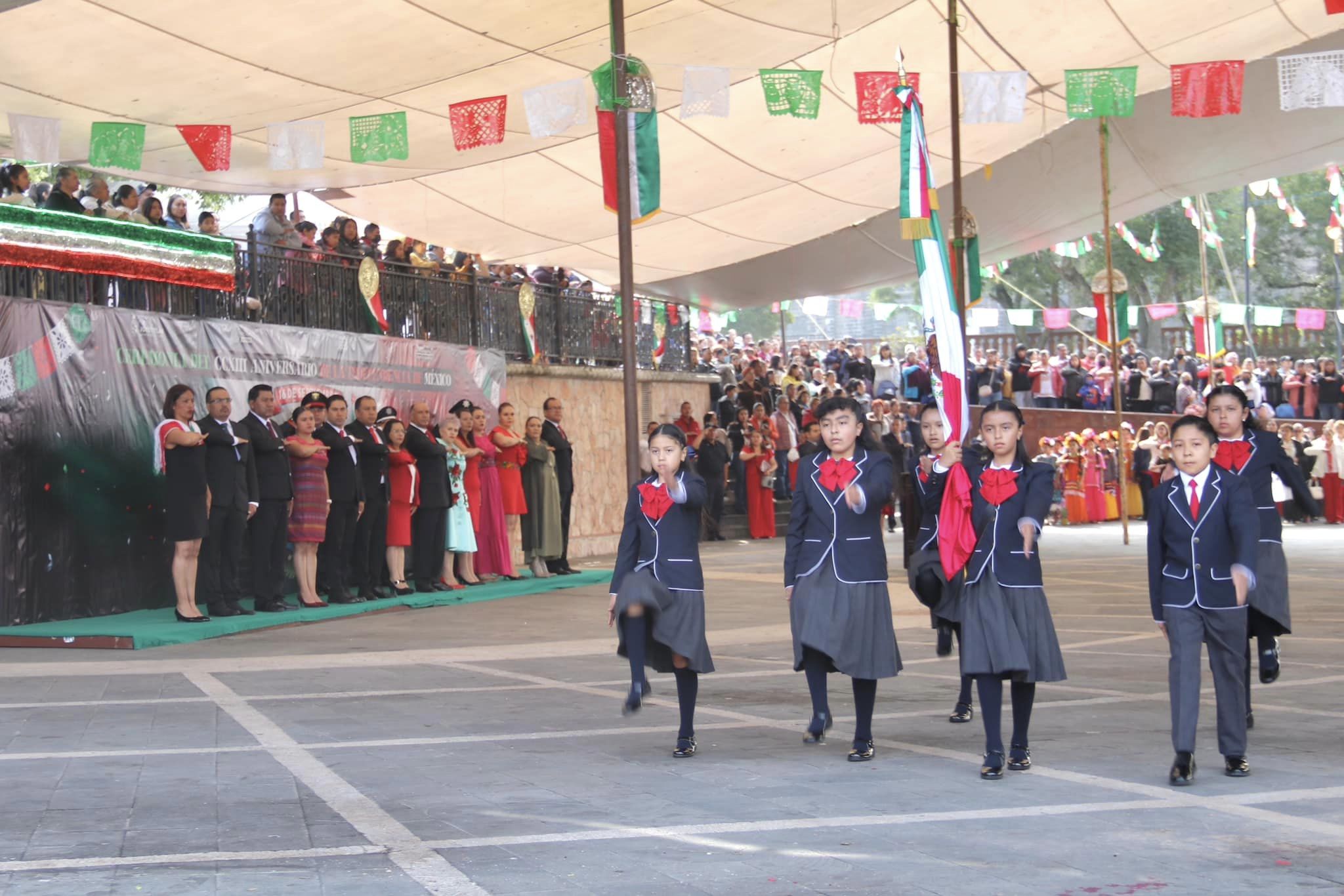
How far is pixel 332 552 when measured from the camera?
14.8 metres

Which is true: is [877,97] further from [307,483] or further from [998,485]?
[998,485]

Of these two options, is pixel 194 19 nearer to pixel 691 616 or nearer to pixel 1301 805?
pixel 691 616

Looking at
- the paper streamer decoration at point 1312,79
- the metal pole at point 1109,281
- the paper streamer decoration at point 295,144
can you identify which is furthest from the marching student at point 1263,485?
the metal pole at point 1109,281

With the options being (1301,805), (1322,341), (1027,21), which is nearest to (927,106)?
(1027,21)

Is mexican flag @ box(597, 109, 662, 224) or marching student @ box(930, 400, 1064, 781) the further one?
mexican flag @ box(597, 109, 662, 224)

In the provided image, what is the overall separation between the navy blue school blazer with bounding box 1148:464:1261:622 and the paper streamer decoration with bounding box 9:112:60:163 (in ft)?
36.4

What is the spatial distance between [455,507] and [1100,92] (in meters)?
8.20

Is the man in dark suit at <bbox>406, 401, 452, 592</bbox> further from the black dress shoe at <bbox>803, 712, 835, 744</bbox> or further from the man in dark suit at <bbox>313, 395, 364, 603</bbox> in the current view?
the black dress shoe at <bbox>803, 712, 835, 744</bbox>

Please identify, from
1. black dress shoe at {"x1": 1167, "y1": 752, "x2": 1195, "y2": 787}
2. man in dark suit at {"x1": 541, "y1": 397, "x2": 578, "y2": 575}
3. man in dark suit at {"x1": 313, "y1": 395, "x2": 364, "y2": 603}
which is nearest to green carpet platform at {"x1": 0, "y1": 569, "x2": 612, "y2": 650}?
man in dark suit at {"x1": 313, "y1": 395, "x2": 364, "y2": 603}

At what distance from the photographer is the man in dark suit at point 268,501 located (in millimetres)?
13594

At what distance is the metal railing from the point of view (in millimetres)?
14008

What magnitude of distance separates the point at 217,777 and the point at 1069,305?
58.4m

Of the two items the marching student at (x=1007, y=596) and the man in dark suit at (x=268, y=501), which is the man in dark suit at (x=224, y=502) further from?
the marching student at (x=1007, y=596)

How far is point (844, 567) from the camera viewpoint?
7012 millimetres
